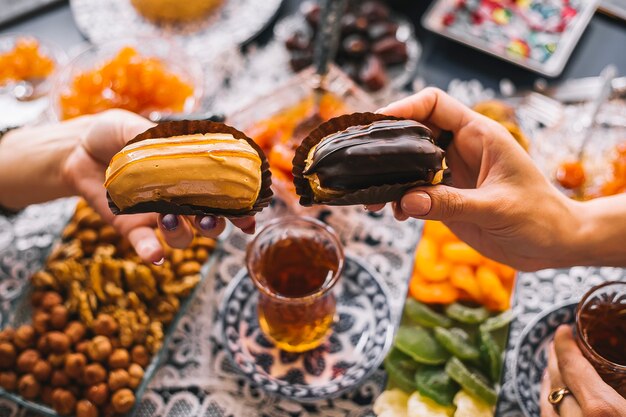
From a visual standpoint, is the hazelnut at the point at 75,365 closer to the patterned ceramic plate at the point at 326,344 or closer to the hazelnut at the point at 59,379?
the hazelnut at the point at 59,379

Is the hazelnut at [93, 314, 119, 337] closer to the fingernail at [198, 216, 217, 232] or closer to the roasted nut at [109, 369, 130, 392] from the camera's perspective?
the roasted nut at [109, 369, 130, 392]

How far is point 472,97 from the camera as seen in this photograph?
196 centimetres

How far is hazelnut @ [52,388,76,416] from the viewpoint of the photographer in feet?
4.42

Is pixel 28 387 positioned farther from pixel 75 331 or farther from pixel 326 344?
pixel 326 344

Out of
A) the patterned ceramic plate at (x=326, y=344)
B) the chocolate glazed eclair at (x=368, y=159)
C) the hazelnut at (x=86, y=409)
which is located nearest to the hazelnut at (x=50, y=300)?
the hazelnut at (x=86, y=409)

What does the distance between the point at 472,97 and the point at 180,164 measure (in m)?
1.12

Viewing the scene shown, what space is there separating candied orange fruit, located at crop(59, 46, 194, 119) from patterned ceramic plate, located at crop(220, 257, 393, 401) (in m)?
0.62

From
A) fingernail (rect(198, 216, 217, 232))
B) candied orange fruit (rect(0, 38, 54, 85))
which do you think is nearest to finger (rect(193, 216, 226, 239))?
fingernail (rect(198, 216, 217, 232))

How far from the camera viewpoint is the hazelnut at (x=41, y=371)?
53.9 inches

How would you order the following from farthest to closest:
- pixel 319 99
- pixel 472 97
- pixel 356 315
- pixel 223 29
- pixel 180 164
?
pixel 223 29, pixel 472 97, pixel 319 99, pixel 356 315, pixel 180 164

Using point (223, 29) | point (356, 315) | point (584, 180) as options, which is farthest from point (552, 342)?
point (223, 29)

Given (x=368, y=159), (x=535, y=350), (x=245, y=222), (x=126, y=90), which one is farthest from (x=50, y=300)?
(x=535, y=350)

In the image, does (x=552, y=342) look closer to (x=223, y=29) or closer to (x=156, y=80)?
(x=156, y=80)

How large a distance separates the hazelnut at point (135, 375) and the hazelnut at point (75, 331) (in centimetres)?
13
